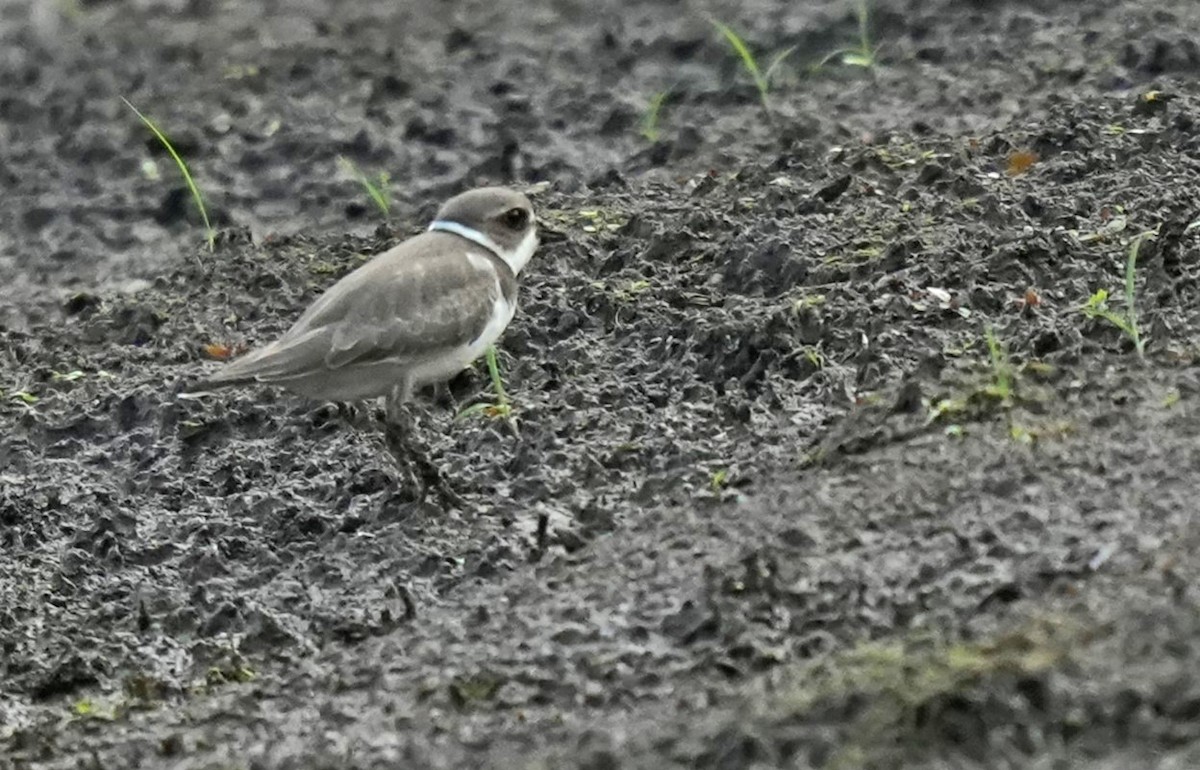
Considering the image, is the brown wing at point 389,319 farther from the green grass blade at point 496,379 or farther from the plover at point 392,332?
the green grass blade at point 496,379

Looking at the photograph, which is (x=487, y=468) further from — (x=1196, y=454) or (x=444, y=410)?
(x=1196, y=454)

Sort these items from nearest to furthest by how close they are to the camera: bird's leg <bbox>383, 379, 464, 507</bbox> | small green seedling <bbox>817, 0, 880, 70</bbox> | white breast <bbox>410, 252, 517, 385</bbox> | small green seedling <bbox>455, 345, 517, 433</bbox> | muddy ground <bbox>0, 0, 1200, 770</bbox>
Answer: muddy ground <bbox>0, 0, 1200, 770</bbox>
bird's leg <bbox>383, 379, 464, 507</bbox>
white breast <bbox>410, 252, 517, 385</bbox>
small green seedling <bbox>455, 345, 517, 433</bbox>
small green seedling <bbox>817, 0, 880, 70</bbox>

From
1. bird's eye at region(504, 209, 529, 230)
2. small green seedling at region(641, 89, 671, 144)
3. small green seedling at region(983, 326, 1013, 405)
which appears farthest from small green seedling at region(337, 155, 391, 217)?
small green seedling at region(983, 326, 1013, 405)

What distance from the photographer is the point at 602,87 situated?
11.0 meters

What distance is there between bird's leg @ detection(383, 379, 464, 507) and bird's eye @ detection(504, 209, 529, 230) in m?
0.81

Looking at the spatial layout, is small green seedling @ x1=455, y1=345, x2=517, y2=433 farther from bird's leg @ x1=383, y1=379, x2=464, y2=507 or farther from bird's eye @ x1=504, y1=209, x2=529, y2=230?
bird's eye @ x1=504, y1=209, x2=529, y2=230

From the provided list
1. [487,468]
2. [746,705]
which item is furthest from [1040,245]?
[746,705]

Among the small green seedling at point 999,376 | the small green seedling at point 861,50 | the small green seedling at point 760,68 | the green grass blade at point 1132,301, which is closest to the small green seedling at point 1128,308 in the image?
the green grass blade at point 1132,301

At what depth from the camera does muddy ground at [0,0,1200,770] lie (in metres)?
5.29

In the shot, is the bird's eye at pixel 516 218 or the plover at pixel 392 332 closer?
the plover at pixel 392 332

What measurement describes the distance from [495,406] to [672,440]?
85 centimetres

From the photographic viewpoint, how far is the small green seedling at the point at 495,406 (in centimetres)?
730

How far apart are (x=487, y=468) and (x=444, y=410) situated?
67 cm

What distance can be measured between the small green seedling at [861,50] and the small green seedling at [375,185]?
2.23 metres
